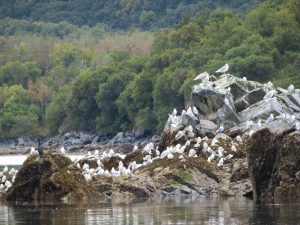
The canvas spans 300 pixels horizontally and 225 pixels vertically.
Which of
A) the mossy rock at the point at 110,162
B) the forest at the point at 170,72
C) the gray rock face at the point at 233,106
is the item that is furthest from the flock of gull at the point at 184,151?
the forest at the point at 170,72

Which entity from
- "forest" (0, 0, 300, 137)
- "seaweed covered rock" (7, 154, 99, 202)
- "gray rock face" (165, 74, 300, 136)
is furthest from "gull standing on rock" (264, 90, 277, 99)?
"forest" (0, 0, 300, 137)

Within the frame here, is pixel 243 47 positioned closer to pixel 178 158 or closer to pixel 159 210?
pixel 178 158

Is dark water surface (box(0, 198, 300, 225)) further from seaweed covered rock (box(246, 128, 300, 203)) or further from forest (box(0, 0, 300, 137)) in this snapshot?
forest (box(0, 0, 300, 137))

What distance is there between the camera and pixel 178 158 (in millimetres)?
49656

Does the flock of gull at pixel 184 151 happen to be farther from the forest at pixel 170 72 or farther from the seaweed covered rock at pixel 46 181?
the forest at pixel 170 72

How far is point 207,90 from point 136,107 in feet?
271

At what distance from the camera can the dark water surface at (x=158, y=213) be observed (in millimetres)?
37969

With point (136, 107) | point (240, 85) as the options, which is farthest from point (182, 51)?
point (240, 85)

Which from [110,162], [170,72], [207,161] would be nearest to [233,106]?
[110,162]

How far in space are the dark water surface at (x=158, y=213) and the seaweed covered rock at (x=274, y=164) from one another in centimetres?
71

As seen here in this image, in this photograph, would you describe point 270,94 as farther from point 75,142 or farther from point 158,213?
point 75,142

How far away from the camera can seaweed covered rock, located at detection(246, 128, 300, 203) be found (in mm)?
42406

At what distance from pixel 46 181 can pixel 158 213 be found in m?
6.52

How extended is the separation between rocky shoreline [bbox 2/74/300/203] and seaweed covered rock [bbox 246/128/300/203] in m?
0.03
